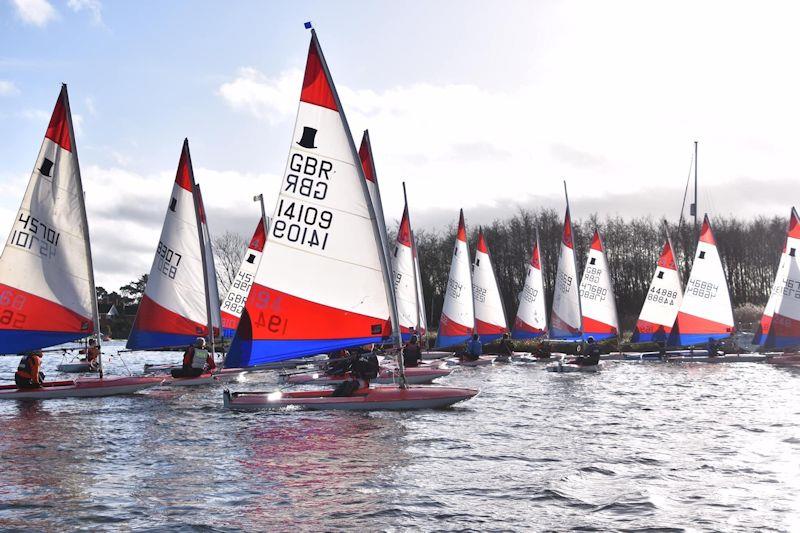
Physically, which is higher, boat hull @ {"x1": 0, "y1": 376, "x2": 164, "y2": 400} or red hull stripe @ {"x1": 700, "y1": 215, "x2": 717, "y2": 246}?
red hull stripe @ {"x1": 700, "y1": 215, "x2": 717, "y2": 246}

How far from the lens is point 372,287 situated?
2102 cm

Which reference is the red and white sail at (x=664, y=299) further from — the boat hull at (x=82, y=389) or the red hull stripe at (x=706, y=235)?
the boat hull at (x=82, y=389)

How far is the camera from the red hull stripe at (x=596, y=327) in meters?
48.6

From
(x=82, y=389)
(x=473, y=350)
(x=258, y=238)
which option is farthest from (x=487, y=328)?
(x=82, y=389)

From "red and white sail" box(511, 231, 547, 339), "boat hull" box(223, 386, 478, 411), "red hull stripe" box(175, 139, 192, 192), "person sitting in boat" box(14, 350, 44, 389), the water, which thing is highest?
"red hull stripe" box(175, 139, 192, 192)

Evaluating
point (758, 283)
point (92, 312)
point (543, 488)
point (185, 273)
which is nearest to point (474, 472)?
point (543, 488)

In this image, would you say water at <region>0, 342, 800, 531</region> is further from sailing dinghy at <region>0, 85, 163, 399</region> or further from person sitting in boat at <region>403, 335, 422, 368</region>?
person sitting in boat at <region>403, 335, 422, 368</region>

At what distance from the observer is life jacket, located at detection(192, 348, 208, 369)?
2895cm

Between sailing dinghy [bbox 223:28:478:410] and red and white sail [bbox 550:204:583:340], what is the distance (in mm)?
28404

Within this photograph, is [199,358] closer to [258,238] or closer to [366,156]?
[366,156]

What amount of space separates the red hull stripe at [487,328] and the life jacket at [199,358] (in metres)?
26.5

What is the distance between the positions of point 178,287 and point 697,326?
29.0 metres

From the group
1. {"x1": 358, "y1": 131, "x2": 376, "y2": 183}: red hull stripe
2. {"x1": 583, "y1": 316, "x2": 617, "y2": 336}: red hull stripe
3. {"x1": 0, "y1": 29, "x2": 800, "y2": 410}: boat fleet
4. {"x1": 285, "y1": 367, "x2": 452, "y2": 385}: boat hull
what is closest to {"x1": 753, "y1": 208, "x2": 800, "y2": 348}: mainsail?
{"x1": 583, "y1": 316, "x2": 617, "y2": 336}: red hull stripe

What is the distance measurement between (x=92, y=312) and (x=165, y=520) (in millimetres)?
15037
